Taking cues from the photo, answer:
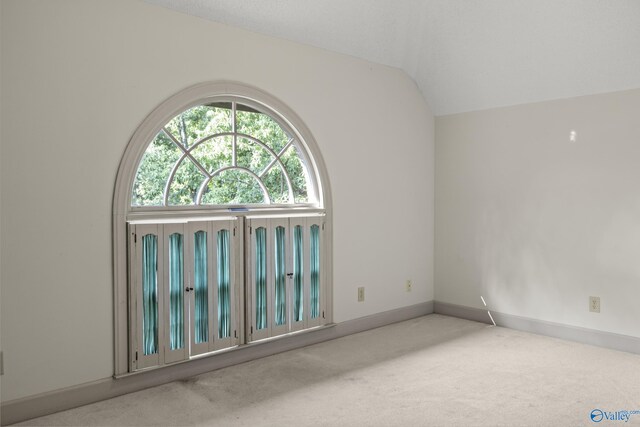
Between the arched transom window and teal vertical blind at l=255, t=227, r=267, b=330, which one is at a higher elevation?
the arched transom window

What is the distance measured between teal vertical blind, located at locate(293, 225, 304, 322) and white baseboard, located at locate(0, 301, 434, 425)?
0.19 m

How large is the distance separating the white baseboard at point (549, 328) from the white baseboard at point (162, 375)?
0.75m

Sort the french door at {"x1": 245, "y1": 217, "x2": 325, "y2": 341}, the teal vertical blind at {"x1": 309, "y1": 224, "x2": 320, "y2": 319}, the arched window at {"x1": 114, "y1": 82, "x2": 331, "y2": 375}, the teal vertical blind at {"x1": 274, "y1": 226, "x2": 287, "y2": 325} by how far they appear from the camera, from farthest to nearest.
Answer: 1. the teal vertical blind at {"x1": 309, "y1": 224, "x2": 320, "y2": 319}
2. the teal vertical blind at {"x1": 274, "y1": 226, "x2": 287, "y2": 325}
3. the french door at {"x1": 245, "y1": 217, "x2": 325, "y2": 341}
4. the arched window at {"x1": 114, "y1": 82, "x2": 331, "y2": 375}

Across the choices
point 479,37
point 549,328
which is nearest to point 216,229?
point 479,37

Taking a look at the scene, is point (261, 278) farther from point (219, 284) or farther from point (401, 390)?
point (401, 390)

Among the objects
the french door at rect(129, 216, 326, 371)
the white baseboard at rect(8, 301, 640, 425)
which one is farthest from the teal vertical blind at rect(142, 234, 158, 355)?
the white baseboard at rect(8, 301, 640, 425)

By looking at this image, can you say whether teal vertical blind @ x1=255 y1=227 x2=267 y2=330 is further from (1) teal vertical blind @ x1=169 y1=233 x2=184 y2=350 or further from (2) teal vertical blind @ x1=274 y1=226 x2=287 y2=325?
(1) teal vertical blind @ x1=169 y1=233 x2=184 y2=350

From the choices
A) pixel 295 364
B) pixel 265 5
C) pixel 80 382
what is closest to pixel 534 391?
pixel 295 364

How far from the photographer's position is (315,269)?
407 centimetres

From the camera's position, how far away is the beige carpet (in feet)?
8.95

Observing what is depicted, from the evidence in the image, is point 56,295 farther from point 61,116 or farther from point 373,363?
point 373,363

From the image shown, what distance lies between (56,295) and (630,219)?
12.9 feet

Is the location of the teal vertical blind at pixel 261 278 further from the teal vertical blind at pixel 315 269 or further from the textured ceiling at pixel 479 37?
the textured ceiling at pixel 479 37

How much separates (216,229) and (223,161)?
1.61 ft
